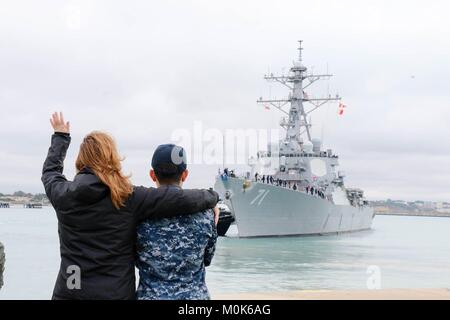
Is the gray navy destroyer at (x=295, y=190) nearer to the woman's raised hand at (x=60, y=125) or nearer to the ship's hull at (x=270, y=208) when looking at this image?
the ship's hull at (x=270, y=208)

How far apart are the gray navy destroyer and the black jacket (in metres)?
33.4

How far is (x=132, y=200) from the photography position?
2.64m

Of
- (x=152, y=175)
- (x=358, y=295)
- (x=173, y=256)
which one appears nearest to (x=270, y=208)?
(x=358, y=295)

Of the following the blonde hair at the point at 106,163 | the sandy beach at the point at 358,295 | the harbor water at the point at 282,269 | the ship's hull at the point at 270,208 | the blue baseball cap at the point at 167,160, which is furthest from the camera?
the ship's hull at the point at 270,208

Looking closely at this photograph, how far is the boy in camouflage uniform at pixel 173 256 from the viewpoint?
2.68 metres

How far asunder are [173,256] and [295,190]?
1405 inches

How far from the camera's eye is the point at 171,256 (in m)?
2.68

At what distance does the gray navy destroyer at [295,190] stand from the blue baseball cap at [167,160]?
109ft

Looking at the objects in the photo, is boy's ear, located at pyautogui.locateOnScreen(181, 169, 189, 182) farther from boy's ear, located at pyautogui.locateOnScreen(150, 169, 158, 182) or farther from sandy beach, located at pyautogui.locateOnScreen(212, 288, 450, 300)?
sandy beach, located at pyautogui.locateOnScreen(212, 288, 450, 300)

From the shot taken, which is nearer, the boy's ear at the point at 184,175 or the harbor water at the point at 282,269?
the boy's ear at the point at 184,175

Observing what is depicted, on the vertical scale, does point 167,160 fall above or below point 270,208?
above

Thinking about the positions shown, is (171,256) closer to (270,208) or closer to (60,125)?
(60,125)

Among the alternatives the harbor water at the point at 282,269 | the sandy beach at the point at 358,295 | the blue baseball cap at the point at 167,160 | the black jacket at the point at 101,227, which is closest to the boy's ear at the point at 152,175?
the blue baseball cap at the point at 167,160
